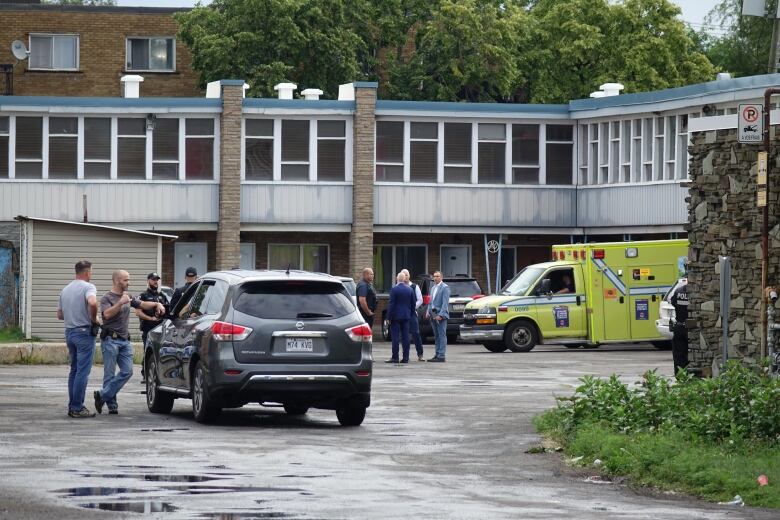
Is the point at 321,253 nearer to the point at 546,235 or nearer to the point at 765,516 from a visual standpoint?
the point at 546,235

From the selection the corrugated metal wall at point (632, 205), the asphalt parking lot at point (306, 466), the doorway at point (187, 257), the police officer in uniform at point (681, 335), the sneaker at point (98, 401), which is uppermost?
the corrugated metal wall at point (632, 205)

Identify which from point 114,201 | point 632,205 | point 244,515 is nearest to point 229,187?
point 114,201

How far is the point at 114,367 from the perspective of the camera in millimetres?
19547

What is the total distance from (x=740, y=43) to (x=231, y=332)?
2273 inches

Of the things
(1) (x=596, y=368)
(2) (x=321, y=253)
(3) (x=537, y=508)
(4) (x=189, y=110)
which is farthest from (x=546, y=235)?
(3) (x=537, y=508)

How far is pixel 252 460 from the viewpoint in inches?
583

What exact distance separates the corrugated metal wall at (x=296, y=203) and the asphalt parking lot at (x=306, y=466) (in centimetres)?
2472

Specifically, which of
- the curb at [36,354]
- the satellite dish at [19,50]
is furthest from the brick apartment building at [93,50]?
the curb at [36,354]

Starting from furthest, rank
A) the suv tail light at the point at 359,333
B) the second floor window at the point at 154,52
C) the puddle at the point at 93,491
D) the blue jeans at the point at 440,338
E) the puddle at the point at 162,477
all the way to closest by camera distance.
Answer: the second floor window at the point at 154,52, the blue jeans at the point at 440,338, the suv tail light at the point at 359,333, the puddle at the point at 162,477, the puddle at the point at 93,491

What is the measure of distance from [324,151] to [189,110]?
3881mm

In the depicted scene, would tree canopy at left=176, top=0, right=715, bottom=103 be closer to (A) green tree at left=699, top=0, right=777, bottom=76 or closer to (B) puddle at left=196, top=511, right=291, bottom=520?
(A) green tree at left=699, top=0, right=777, bottom=76

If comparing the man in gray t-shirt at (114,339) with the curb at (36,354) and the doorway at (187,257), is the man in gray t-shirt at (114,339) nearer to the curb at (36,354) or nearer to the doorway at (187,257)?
the curb at (36,354)

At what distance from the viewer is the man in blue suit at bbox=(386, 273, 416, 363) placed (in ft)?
105

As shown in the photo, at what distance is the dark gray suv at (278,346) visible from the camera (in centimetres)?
1806
